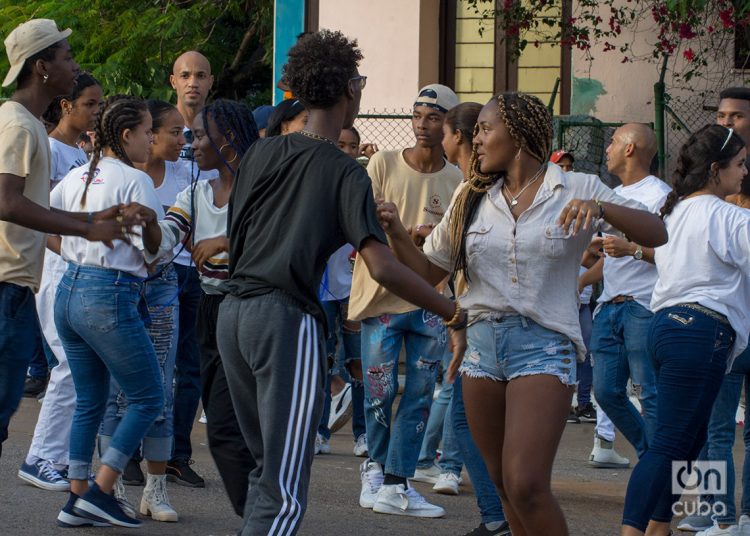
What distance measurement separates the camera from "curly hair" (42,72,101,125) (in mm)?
7328

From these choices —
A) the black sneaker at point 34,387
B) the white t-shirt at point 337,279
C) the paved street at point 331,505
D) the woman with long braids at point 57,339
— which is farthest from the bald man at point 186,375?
the black sneaker at point 34,387

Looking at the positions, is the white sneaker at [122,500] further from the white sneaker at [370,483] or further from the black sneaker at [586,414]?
the black sneaker at [586,414]

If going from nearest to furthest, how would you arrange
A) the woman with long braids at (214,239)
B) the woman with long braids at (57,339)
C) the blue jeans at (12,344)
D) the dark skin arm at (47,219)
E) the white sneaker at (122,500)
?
the dark skin arm at (47,219) → the blue jeans at (12,344) → the woman with long braids at (214,239) → the white sneaker at (122,500) → the woman with long braids at (57,339)

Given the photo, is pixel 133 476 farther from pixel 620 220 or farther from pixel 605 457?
pixel 620 220

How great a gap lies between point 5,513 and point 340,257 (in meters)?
2.91

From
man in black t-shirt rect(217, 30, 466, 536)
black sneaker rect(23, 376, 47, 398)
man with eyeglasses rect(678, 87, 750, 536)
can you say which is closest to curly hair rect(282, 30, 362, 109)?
man in black t-shirt rect(217, 30, 466, 536)

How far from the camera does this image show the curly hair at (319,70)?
4465 mm

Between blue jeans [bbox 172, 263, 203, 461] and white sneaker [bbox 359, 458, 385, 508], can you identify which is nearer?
white sneaker [bbox 359, 458, 385, 508]

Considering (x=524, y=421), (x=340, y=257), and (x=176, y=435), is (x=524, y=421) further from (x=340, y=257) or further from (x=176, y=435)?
(x=340, y=257)

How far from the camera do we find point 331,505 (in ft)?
22.1

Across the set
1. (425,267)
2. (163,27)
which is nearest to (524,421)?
(425,267)

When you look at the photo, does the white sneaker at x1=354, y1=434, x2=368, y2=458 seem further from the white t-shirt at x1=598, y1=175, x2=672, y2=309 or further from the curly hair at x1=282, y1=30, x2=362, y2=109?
the curly hair at x1=282, y1=30, x2=362, y2=109

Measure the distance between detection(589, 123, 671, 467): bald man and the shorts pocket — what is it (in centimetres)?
276

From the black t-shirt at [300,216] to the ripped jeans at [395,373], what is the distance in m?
2.37
